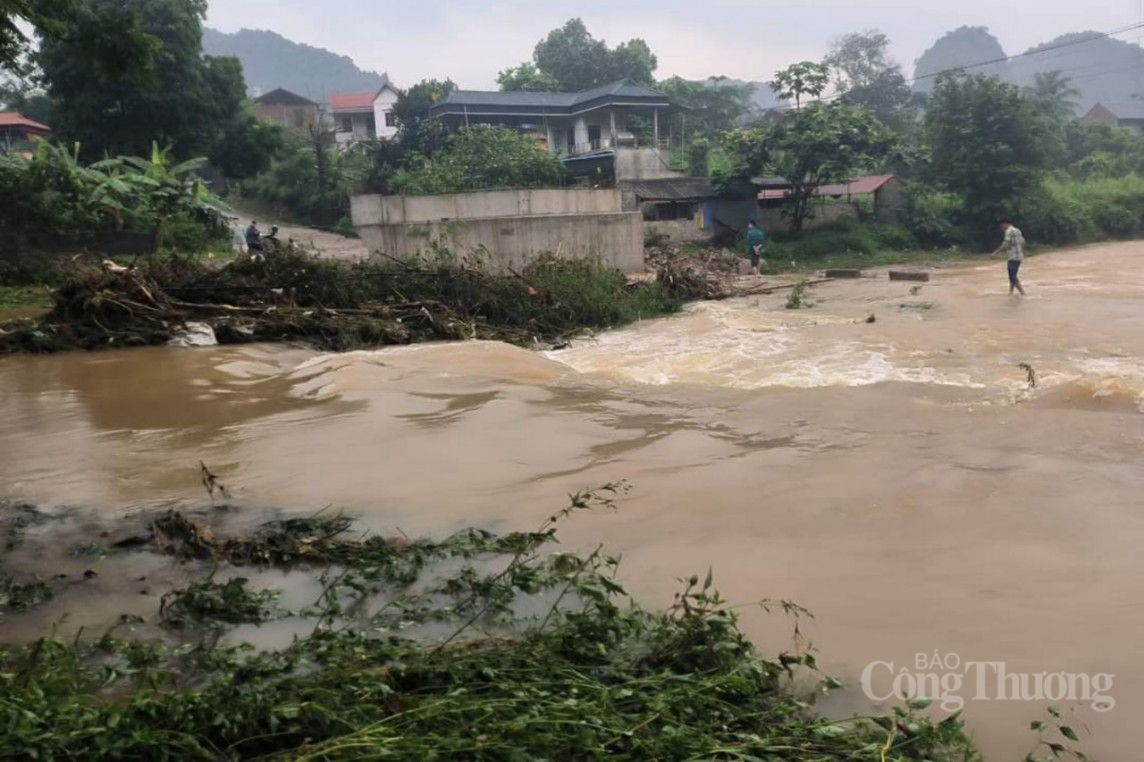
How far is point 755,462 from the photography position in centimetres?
673

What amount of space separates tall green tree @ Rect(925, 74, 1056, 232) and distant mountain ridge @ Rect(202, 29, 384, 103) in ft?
384

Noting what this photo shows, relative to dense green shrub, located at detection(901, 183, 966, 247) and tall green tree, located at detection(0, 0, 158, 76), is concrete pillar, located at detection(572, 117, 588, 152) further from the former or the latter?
tall green tree, located at detection(0, 0, 158, 76)

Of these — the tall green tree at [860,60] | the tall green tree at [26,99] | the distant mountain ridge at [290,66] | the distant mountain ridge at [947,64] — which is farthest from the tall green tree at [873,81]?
the distant mountain ridge at [290,66]

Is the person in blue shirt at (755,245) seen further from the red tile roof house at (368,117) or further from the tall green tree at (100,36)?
the red tile roof house at (368,117)

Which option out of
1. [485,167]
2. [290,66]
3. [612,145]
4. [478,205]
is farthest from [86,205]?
[290,66]

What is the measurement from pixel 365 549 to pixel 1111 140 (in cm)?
4935

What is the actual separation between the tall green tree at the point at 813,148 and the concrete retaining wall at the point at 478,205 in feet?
25.9

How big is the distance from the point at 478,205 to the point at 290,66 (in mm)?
146481

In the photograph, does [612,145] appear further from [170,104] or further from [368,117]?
[368,117]

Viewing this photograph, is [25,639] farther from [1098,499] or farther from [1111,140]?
[1111,140]

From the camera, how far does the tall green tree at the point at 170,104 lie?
24.0 metres

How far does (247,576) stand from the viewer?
4.77m

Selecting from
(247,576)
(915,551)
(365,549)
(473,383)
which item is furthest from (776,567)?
(473,383)

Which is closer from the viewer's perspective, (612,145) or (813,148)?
(813,148)
